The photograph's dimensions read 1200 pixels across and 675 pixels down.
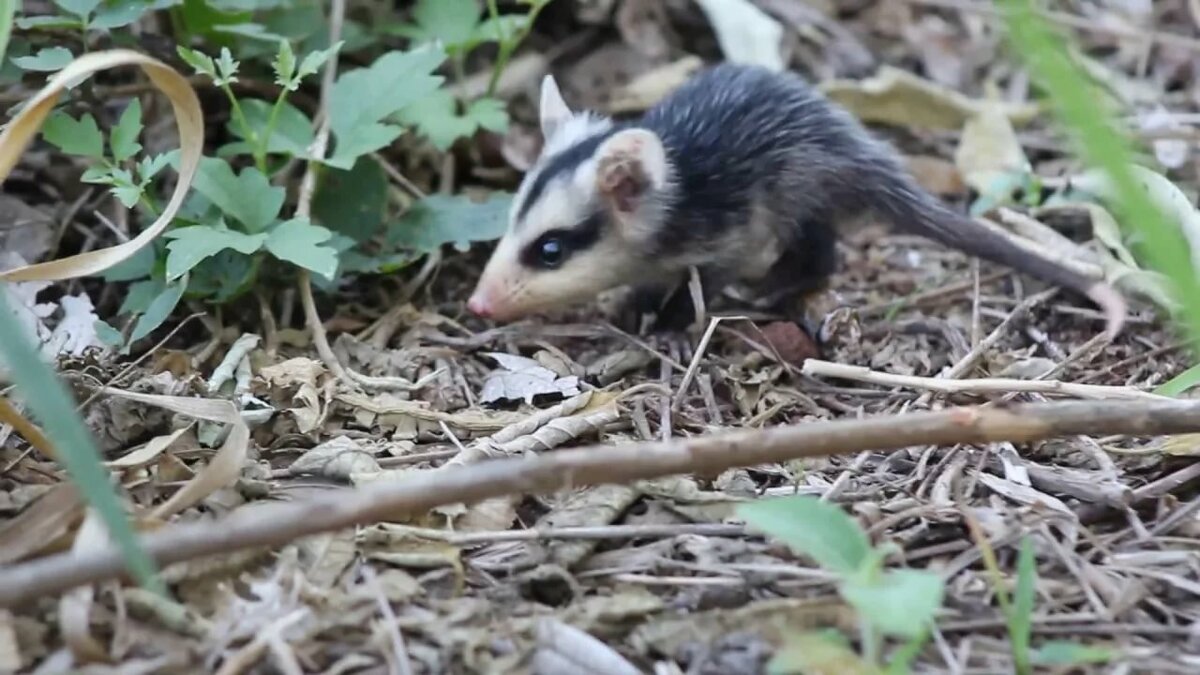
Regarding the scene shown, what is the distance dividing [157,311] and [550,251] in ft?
3.46

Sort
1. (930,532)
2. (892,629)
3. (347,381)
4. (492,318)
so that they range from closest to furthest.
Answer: (892,629), (930,532), (347,381), (492,318)

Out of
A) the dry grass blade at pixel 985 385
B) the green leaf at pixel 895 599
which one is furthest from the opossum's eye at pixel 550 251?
the green leaf at pixel 895 599

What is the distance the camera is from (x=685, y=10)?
16.0 ft

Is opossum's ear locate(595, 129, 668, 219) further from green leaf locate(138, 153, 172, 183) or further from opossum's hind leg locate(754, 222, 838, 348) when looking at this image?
green leaf locate(138, 153, 172, 183)

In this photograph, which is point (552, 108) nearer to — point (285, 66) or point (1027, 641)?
point (285, 66)

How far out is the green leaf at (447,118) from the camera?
3.76m

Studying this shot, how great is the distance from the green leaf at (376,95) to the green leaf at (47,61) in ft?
2.24

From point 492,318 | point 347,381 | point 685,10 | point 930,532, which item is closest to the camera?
point 930,532

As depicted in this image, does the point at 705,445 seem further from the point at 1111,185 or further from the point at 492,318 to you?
the point at 492,318

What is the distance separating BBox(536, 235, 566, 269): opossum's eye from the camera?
362 cm

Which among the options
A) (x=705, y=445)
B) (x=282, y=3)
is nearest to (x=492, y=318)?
(x=282, y=3)

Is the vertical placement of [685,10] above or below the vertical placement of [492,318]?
above

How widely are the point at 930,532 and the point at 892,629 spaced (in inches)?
28.3

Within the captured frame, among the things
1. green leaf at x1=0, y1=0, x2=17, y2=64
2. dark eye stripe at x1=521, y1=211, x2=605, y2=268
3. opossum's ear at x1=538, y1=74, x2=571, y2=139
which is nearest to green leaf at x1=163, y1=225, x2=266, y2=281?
green leaf at x1=0, y1=0, x2=17, y2=64
